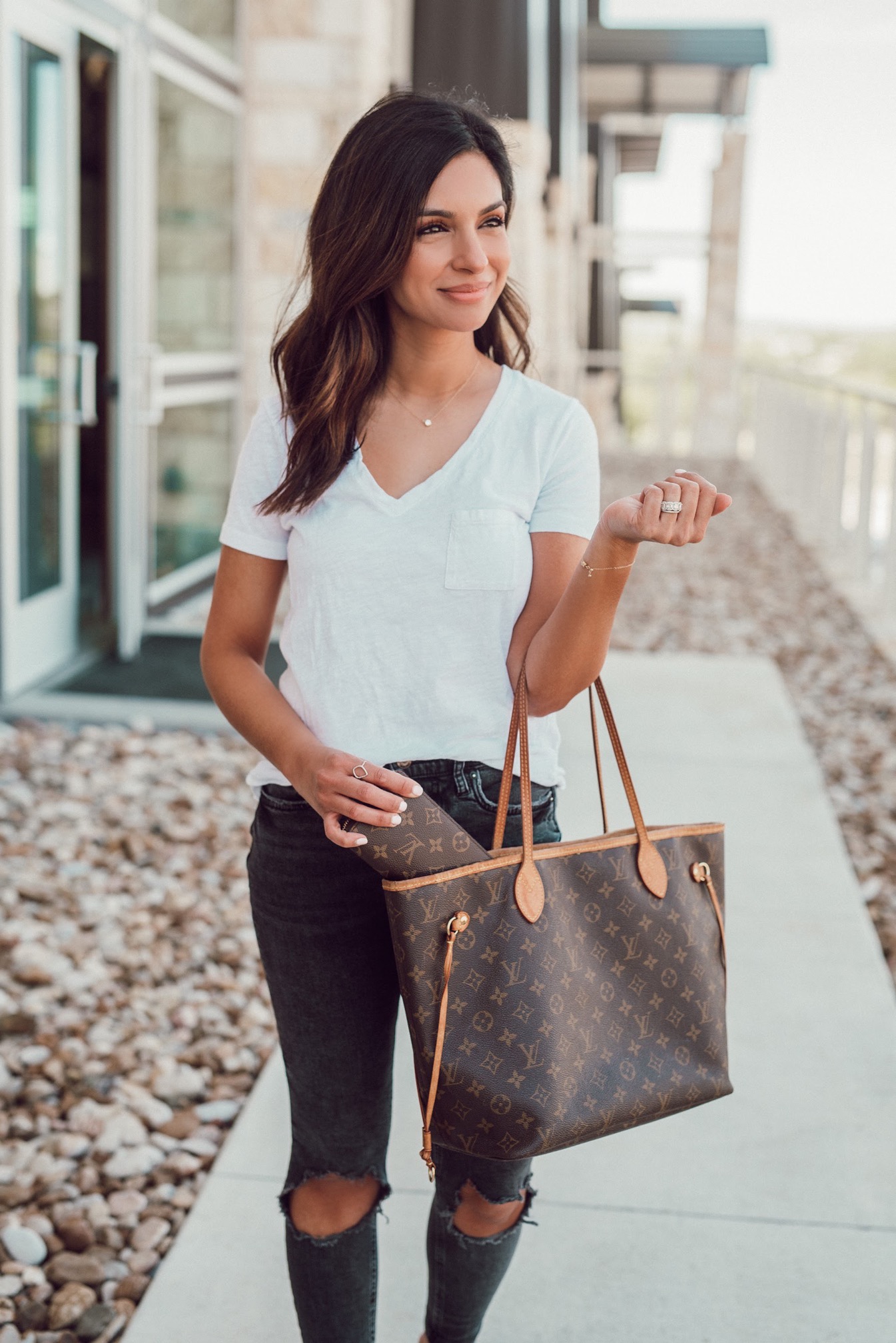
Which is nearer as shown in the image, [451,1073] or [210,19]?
[451,1073]

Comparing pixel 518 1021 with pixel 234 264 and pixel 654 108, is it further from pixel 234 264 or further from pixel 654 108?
pixel 654 108

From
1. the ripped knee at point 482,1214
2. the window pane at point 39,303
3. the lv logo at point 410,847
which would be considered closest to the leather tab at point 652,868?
the lv logo at point 410,847

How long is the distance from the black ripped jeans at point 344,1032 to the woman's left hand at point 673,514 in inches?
11.8

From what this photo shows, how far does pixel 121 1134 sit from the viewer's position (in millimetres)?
2279

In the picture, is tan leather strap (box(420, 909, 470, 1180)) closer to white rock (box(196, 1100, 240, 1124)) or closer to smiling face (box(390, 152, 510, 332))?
smiling face (box(390, 152, 510, 332))

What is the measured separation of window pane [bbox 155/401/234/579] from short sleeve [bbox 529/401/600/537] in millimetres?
4744

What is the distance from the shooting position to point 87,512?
18.5 feet

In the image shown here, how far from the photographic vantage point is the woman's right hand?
1.14 m

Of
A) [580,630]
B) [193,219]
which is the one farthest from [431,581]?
[193,219]

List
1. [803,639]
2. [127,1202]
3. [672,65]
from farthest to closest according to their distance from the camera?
1. [672,65]
2. [803,639]
3. [127,1202]

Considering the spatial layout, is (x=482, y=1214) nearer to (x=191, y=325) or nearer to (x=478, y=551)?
(x=478, y=551)

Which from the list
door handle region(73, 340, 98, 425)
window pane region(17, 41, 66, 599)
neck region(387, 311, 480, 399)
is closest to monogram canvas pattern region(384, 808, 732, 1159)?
neck region(387, 311, 480, 399)

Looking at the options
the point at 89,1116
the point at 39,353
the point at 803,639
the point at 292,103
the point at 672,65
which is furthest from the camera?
the point at 672,65

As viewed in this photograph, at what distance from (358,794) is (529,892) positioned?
17 centimetres
